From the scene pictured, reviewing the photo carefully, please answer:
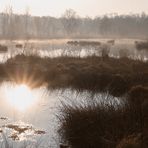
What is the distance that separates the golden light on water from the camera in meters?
12.3

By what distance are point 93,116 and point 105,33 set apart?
90.0m

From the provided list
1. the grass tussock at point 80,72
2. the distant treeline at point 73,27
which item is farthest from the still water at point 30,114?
the distant treeline at point 73,27

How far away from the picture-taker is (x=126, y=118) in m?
7.94

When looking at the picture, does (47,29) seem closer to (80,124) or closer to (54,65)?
(54,65)

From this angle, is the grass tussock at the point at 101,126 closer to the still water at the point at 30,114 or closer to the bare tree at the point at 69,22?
the still water at the point at 30,114

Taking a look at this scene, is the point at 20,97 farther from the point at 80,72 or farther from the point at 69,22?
the point at 69,22

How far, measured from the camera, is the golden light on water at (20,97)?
1229 cm

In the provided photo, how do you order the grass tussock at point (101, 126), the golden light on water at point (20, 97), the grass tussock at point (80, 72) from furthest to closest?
1. the grass tussock at point (80, 72)
2. the golden light on water at point (20, 97)
3. the grass tussock at point (101, 126)

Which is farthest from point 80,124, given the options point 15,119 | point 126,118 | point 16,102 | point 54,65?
point 54,65

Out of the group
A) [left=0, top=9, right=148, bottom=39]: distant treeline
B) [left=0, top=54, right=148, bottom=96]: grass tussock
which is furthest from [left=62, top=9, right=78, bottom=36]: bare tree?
[left=0, top=54, right=148, bottom=96]: grass tussock

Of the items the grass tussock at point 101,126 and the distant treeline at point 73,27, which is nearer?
the grass tussock at point 101,126

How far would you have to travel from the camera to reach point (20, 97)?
13.7m

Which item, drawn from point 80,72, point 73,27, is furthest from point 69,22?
point 80,72

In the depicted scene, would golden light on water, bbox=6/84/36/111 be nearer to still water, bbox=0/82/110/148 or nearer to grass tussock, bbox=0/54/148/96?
still water, bbox=0/82/110/148
